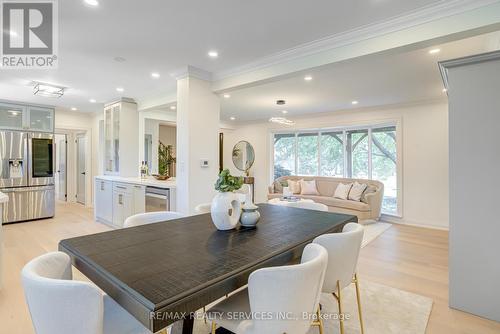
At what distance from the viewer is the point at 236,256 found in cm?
124

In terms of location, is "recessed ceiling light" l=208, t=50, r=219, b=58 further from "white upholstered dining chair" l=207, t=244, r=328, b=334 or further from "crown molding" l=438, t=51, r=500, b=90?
"white upholstered dining chair" l=207, t=244, r=328, b=334

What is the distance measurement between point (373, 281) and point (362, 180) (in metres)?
3.52

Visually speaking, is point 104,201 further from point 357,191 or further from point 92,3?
point 357,191

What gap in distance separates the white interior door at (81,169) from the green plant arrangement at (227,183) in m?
6.97

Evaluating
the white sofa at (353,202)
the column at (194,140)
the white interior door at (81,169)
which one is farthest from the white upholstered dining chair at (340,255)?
the white interior door at (81,169)

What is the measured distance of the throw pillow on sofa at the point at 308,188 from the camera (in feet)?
20.9

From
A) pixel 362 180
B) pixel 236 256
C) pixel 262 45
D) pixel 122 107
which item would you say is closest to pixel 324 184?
pixel 362 180

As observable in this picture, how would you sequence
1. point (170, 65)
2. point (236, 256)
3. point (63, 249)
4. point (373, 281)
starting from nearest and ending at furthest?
1. point (236, 256)
2. point (63, 249)
3. point (373, 281)
4. point (170, 65)

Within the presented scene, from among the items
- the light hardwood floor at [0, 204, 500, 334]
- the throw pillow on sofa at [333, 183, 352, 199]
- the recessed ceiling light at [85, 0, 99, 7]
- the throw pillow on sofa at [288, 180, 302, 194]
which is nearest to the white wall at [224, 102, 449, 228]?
the light hardwood floor at [0, 204, 500, 334]

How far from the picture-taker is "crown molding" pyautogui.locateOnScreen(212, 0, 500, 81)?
206cm

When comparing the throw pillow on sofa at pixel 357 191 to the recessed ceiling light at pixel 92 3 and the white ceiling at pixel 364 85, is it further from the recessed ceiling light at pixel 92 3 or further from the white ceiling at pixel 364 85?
the recessed ceiling light at pixel 92 3

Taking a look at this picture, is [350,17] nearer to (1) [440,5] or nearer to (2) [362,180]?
(1) [440,5]

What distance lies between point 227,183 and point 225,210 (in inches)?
7.2

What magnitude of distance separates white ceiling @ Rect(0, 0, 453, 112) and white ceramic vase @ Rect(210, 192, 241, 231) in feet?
5.33
